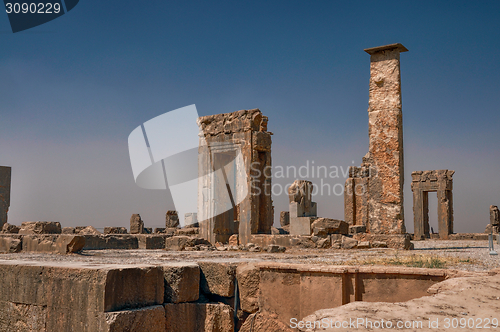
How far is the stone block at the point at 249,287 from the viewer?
4.68 meters

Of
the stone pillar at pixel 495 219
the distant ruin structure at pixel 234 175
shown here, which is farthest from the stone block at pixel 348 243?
the stone pillar at pixel 495 219

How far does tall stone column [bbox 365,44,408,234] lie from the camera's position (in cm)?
1103

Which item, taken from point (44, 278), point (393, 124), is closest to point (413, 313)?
point (44, 278)

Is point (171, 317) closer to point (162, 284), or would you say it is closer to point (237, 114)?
point (162, 284)

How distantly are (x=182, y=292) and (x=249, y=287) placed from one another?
27.0 inches

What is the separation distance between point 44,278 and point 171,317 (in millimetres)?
1274

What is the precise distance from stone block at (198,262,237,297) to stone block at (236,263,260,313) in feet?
0.31

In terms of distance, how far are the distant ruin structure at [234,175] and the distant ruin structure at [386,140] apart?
2831 mm

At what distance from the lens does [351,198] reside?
70.8ft

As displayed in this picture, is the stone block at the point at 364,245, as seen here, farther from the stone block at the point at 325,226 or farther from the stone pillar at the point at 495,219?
the stone pillar at the point at 495,219

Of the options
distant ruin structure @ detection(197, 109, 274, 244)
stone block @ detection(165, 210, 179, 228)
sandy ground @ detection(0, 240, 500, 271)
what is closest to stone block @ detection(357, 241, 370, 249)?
sandy ground @ detection(0, 240, 500, 271)

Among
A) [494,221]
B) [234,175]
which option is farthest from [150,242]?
[494,221]

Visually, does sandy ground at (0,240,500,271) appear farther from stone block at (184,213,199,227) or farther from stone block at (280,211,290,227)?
stone block at (280,211,290,227)

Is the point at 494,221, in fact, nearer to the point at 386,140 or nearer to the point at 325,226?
the point at 386,140
